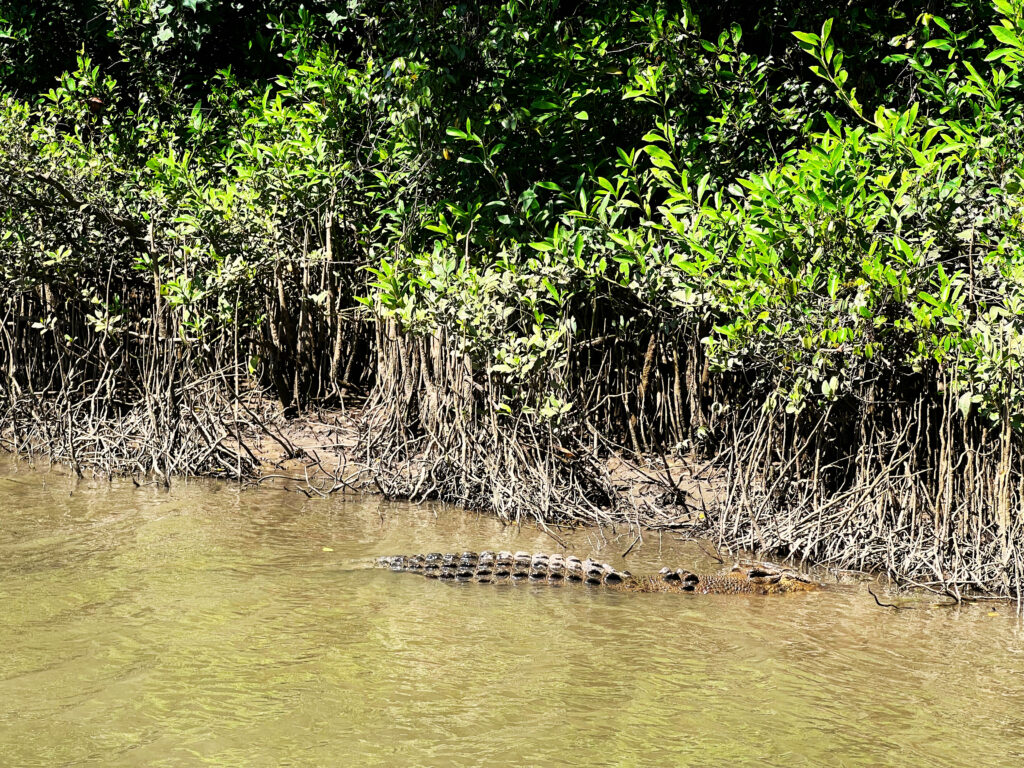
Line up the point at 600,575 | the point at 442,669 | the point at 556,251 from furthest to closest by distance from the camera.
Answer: the point at 556,251 → the point at 600,575 → the point at 442,669

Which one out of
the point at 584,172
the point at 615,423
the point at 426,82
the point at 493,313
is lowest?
the point at 615,423

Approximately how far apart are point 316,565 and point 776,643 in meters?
2.44

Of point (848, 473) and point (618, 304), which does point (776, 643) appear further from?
point (618, 304)

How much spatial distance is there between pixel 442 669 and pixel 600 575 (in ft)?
4.46

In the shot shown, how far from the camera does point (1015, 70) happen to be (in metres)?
5.29

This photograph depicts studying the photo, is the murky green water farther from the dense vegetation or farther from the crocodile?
the dense vegetation

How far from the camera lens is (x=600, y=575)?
17.0 feet

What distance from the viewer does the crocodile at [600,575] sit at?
5164mm

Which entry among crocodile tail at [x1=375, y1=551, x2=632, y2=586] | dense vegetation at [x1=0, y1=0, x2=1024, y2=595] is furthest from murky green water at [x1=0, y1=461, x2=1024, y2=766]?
dense vegetation at [x1=0, y1=0, x2=1024, y2=595]

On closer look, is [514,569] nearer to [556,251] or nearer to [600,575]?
[600,575]

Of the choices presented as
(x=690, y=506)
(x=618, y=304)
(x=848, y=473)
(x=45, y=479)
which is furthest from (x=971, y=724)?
(x=45, y=479)

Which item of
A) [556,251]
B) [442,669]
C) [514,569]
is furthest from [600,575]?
[556,251]

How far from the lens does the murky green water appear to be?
3.38m

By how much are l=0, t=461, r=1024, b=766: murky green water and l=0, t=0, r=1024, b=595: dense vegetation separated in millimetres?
1084
